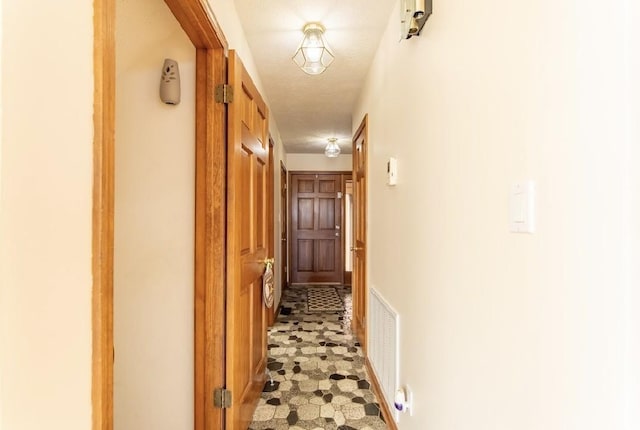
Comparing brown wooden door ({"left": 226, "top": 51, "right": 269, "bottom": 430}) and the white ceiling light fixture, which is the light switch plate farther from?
the white ceiling light fixture

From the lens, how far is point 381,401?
2.15 metres

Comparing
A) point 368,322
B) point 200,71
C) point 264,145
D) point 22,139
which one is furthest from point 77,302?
point 368,322

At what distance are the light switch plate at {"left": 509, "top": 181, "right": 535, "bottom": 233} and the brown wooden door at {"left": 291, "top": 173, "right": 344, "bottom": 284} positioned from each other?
526 cm

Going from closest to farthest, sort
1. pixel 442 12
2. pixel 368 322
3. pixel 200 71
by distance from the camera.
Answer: pixel 442 12, pixel 200 71, pixel 368 322

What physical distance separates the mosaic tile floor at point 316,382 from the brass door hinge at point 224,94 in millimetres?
1772

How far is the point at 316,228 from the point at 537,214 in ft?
17.7

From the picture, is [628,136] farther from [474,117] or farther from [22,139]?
[22,139]

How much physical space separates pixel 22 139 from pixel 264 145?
1.88 metres

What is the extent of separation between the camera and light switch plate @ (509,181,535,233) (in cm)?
75

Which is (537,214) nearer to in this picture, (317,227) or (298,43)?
(298,43)

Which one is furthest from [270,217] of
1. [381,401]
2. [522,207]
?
[522,207]

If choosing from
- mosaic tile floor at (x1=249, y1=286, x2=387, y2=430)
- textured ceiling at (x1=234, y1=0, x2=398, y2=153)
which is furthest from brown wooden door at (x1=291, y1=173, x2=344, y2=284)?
mosaic tile floor at (x1=249, y1=286, x2=387, y2=430)

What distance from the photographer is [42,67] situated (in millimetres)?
595

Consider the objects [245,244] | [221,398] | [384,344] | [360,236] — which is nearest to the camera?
[221,398]
